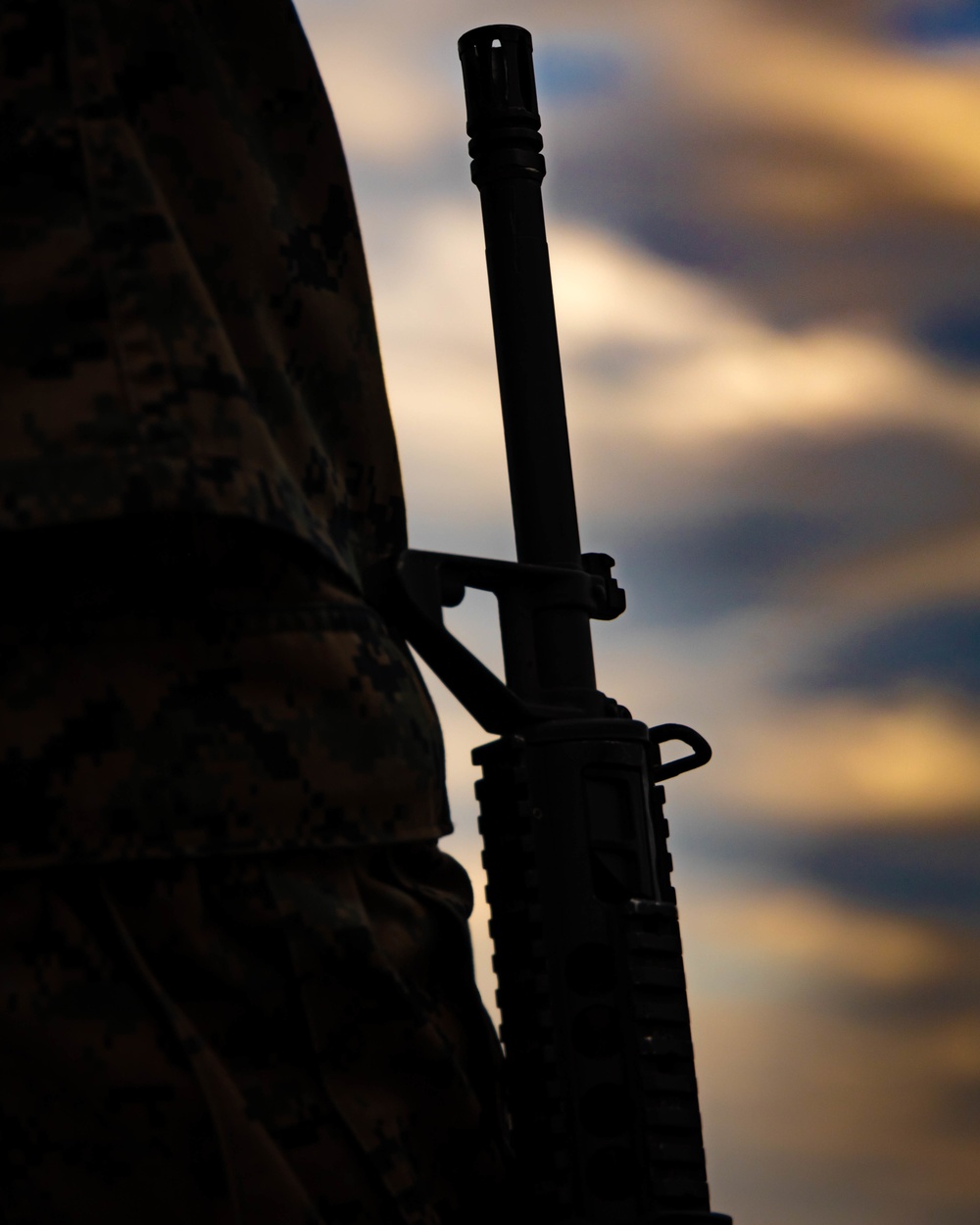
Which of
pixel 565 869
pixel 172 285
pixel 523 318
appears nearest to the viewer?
pixel 172 285

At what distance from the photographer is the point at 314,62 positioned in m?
1.67

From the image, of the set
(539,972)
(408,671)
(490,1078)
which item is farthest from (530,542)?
(490,1078)

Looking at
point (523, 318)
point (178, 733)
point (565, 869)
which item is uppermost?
point (523, 318)

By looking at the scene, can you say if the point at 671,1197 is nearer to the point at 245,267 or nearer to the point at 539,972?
the point at 539,972

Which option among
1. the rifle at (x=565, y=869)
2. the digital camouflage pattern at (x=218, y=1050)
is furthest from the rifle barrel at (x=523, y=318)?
the digital camouflage pattern at (x=218, y=1050)

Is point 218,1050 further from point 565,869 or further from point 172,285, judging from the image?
point 172,285

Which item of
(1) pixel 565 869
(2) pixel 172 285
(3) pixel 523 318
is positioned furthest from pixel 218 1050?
(3) pixel 523 318

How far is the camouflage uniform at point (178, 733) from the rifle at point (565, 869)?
14cm

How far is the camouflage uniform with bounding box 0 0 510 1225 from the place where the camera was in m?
1.29

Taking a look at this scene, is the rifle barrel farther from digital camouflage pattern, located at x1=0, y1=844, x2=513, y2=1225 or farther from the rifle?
digital camouflage pattern, located at x1=0, y1=844, x2=513, y2=1225

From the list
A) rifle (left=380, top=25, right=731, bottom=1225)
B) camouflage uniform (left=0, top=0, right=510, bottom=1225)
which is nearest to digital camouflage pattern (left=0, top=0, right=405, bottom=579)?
camouflage uniform (left=0, top=0, right=510, bottom=1225)

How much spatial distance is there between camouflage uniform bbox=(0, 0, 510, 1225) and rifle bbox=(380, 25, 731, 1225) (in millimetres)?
144

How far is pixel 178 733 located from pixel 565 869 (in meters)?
0.53

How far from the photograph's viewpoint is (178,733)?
4.40 ft
